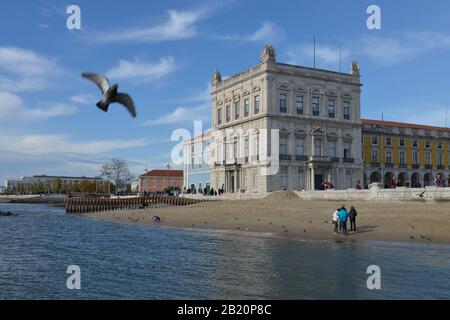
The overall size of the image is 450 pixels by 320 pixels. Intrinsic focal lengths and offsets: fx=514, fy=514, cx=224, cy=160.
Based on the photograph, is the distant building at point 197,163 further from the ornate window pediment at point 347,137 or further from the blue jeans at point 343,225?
the blue jeans at point 343,225

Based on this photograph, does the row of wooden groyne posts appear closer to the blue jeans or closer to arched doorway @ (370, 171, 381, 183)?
arched doorway @ (370, 171, 381, 183)

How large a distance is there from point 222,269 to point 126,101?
11777 millimetres

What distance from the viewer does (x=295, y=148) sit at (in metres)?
72.1

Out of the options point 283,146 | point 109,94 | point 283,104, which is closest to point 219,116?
point 283,104

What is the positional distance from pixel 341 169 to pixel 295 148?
8.41 metres

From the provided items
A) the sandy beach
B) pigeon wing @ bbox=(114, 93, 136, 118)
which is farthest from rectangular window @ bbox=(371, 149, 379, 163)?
pigeon wing @ bbox=(114, 93, 136, 118)

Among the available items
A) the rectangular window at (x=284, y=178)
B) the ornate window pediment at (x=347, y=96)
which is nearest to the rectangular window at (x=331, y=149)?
the ornate window pediment at (x=347, y=96)

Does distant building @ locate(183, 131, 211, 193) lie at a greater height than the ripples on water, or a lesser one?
greater

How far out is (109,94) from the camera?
9.38 metres

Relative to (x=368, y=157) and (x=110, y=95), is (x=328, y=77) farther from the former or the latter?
(x=110, y=95)

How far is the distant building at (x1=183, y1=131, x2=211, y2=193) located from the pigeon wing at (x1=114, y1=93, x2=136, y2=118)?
246 ft

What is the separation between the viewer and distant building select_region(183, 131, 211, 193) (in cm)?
8900

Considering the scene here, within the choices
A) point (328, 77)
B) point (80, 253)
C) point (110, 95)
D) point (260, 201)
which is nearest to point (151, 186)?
point (328, 77)

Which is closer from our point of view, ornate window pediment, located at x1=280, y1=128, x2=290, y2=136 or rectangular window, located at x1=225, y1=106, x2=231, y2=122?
ornate window pediment, located at x1=280, y1=128, x2=290, y2=136
